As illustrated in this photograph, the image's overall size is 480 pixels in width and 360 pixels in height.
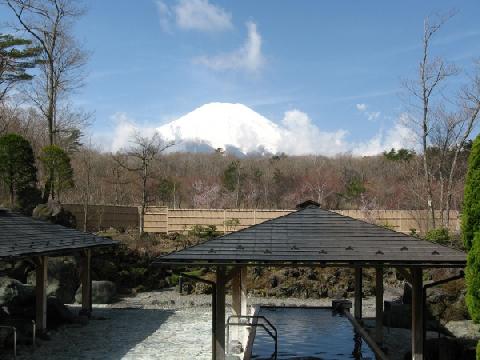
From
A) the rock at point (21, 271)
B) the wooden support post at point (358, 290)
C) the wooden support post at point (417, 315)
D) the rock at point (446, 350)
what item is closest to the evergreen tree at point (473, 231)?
the wooden support post at point (417, 315)

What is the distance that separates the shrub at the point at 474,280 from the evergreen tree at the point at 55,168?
2162 centimetres

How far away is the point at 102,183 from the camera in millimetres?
48625

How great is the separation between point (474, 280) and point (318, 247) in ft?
8.50

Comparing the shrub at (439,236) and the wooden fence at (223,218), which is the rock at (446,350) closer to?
the shrub at (439,236)

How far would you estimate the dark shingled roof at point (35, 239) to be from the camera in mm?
11719

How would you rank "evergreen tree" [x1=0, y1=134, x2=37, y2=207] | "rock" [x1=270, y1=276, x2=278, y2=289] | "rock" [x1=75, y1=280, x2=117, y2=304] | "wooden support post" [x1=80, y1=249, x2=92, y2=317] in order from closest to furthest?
"wooden support post" [x1=80, y1=249, x2=92, y2=317] < "rock" [x1=75, y1=280, x2=117, y2=304] < "evergreen tree" [x1=0, y1=134, x2=37, y2=207] < "rock" [x1=270, y1=276, x2=278, y2=289]

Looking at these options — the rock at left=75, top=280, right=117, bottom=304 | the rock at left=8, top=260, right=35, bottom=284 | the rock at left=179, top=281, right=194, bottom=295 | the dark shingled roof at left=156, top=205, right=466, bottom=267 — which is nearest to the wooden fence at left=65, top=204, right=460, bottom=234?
the rock at left=179, top=281, right=194, bottom=295

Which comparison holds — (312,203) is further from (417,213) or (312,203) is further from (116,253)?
(417,213)

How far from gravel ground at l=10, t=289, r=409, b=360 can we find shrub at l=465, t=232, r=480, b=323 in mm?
5084

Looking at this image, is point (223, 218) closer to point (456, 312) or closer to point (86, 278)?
point (86, 278)

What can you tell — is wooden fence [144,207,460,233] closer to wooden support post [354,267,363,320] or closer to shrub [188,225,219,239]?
shrub [188,225,219,239]

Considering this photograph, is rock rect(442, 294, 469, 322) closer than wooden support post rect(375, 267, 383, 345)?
No

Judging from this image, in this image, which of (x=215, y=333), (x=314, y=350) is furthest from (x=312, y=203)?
(x=215, y=333)

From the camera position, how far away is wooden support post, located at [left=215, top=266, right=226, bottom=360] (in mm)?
9328
